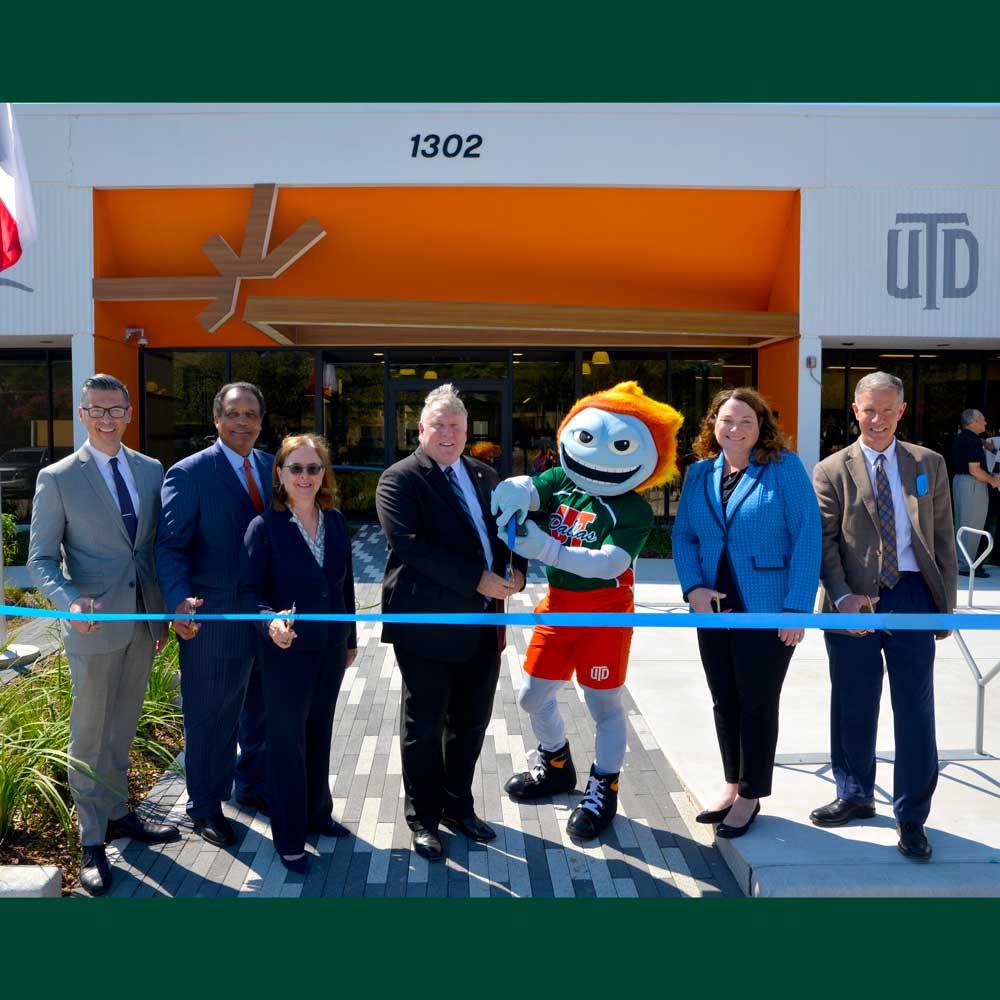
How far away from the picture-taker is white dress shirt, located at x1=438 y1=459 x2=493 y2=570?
155 inches

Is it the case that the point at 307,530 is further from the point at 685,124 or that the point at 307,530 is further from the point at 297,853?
the point at 685,124


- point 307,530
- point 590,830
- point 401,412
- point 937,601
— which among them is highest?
point 401,412

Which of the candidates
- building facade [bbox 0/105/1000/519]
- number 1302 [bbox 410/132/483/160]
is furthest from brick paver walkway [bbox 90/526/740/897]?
number 1302 [bbox 410/132/483/160]

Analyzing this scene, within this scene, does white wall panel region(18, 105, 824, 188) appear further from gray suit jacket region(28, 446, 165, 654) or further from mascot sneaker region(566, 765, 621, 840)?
mascot sneaker region(566, 765, 621, 840)

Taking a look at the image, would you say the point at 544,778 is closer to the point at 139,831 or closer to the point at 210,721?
the point at 210,721

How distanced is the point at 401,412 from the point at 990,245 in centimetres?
864

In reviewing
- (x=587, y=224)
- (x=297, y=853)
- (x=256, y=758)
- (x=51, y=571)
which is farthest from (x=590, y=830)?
(x=587, y=224)

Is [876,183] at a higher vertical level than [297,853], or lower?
higher

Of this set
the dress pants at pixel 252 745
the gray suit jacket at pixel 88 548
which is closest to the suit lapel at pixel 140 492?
the gray suit jacket at pixel 88 548

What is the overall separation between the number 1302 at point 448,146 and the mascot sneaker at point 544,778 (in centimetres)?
931

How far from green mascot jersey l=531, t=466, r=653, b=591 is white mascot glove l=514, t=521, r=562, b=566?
203 mm

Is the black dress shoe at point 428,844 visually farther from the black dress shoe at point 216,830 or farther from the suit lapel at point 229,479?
the suit lapel at point 229,479

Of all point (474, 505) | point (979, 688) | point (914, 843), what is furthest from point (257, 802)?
point (979, 688)

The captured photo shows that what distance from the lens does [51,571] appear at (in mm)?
3648
